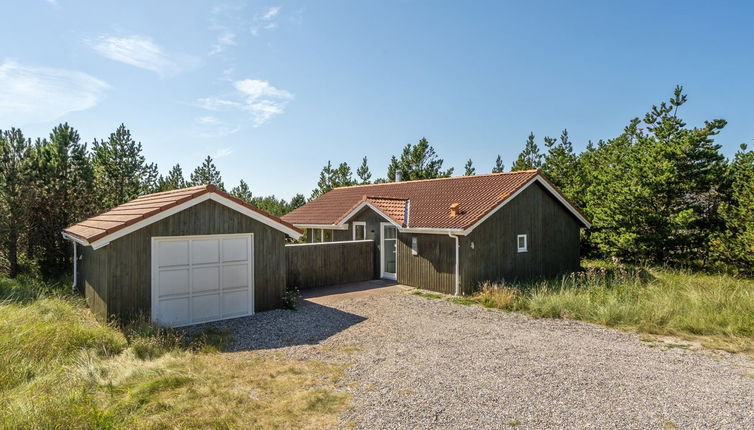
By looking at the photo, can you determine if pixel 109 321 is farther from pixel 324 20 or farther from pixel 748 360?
pixel 748 360

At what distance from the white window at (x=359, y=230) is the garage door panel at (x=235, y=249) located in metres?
7.30

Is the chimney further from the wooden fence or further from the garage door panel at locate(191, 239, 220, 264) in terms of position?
the garage door panel at locate(191, 239, 220, 264)

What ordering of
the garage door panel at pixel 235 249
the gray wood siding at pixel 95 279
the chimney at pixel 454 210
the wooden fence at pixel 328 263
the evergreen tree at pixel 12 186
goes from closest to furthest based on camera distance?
the gray wood siding at pixel 95 279 → the garage door panel at pixel 235 249 → the chimney at pixel 454 210 → the wooden fence at pixel 328 263 → the evergreen tree at pixel 12 186

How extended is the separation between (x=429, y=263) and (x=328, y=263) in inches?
163

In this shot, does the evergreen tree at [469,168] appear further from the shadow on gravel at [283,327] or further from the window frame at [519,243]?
the shadow on gravel at [283,327]

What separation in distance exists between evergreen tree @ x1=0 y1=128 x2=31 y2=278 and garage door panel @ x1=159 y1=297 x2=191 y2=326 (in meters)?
11.4

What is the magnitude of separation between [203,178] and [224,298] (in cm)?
2423

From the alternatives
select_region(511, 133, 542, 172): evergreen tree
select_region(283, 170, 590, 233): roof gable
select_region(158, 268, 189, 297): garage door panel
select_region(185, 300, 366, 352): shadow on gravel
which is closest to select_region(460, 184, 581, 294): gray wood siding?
select_region(283, 170, 590, 233): roof gable

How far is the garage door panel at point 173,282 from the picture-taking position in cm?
1055

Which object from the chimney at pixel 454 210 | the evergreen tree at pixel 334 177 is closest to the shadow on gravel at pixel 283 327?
the chimney at pixel 454 210

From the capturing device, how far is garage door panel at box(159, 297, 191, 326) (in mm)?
10570

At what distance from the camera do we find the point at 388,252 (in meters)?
17.9

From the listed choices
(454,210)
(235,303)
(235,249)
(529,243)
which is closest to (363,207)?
(454,210)

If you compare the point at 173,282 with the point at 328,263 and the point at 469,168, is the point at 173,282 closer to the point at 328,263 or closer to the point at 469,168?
the point at 328,263
